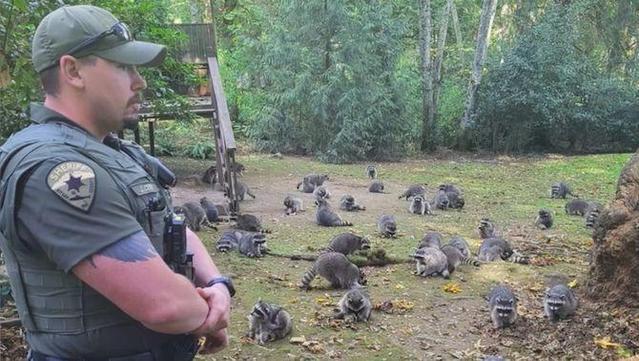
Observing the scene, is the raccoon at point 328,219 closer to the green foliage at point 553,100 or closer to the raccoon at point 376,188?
the raccoon at point 376,188

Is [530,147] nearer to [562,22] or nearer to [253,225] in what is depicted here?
[562,22]

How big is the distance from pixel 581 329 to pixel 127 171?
223 inches

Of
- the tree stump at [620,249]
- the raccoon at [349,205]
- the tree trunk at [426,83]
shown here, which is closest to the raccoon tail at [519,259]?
the tree stump at [620,249]

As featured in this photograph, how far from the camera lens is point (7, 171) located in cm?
200

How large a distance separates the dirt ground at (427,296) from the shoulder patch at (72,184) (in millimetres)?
3650

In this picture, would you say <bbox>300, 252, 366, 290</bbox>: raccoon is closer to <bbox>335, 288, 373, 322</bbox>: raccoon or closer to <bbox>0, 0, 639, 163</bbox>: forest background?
<bbox>335, 288, 373, 322</bbox>: raccoon

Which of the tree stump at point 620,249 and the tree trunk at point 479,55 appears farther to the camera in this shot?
the tree trunk at point 479,55

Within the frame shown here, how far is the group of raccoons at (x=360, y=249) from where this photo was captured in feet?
22.4

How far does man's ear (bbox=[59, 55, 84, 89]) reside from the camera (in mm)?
2100

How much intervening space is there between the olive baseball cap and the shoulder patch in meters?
0.40

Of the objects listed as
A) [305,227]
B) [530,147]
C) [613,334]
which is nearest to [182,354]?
[613,334]

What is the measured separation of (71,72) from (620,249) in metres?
6.14

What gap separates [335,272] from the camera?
820 centimetres

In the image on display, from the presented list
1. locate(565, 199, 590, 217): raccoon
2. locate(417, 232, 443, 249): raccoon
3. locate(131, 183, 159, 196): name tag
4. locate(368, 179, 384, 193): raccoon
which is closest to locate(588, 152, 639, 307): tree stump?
locate(417, 232, 443, 249): raccoon
